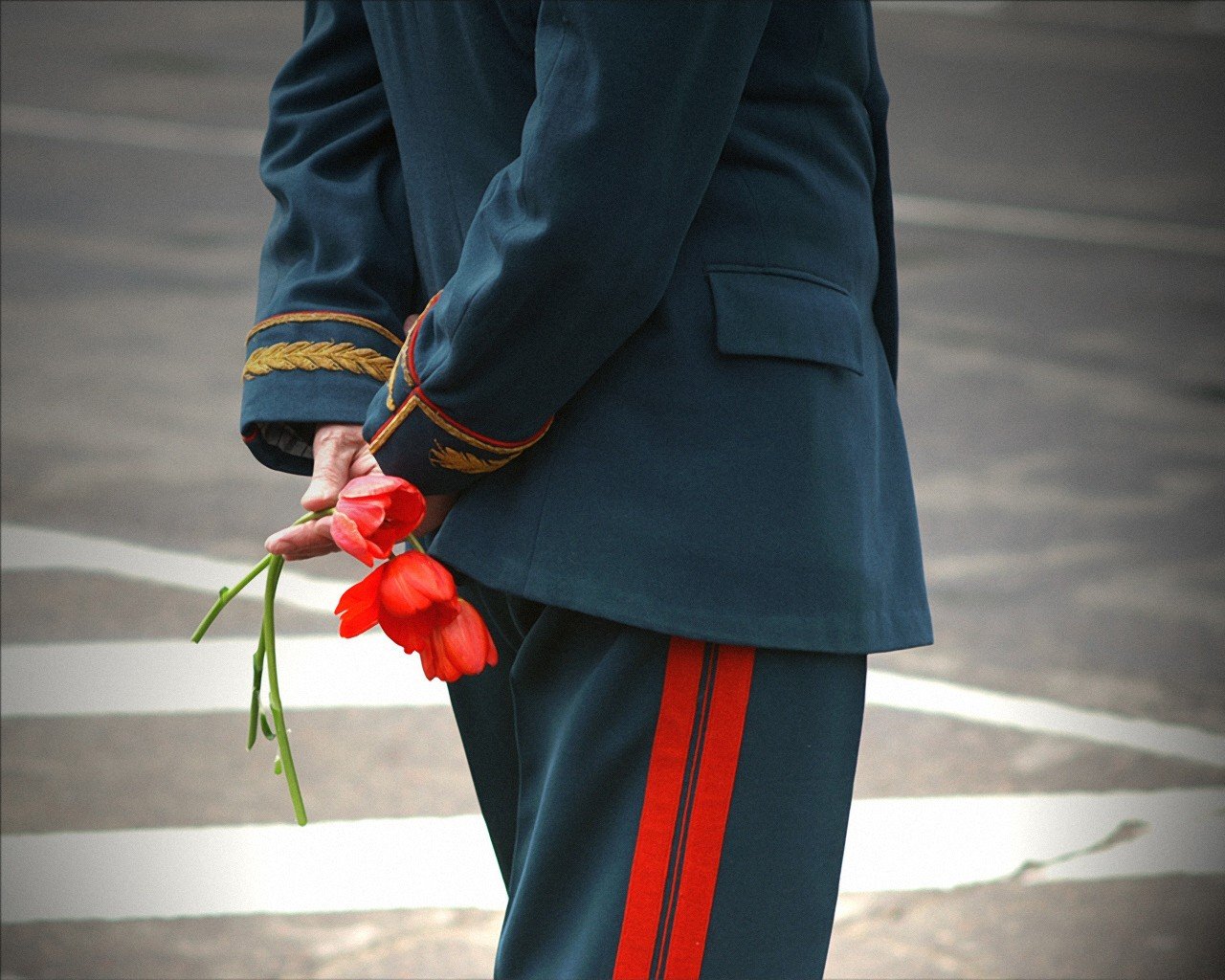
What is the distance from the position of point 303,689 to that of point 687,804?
9.65 feet

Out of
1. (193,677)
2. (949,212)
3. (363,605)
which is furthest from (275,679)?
(949,212)

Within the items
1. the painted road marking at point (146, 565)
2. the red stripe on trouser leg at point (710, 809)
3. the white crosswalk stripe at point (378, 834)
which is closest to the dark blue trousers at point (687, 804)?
the red stripe on trouser leg at point (710, 809)

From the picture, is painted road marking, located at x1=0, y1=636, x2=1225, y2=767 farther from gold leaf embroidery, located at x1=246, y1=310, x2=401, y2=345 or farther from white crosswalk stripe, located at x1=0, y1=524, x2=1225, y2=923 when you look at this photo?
gold leaf embroidery, located at x1=246, y1=310, x2=401, y2=345

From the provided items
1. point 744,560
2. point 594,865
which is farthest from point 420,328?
point 594,865

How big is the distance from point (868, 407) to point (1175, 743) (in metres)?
2.89

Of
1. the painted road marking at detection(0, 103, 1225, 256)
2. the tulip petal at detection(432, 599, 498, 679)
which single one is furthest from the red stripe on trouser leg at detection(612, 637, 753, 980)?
the painted road marking at detection(0, 103, 1225, 256)

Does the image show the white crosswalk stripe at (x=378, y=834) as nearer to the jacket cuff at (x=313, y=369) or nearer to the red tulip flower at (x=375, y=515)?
the jacket cuff at (x=313, y=369)

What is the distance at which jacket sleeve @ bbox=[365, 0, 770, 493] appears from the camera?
4.17 ft

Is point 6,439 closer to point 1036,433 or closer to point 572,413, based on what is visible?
point 1036,433

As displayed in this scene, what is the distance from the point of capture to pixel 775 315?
1445 millimetres

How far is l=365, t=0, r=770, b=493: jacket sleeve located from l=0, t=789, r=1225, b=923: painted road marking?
6.85 feet

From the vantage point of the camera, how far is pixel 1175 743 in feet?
13.5

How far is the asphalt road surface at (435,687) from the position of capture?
3252 mm

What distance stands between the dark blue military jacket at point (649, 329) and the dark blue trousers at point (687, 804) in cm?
5
